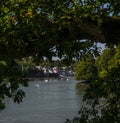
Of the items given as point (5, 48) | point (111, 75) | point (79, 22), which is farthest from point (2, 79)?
point (111, 75)

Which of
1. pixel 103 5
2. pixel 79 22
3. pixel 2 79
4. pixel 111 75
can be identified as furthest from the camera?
pixel 111 75

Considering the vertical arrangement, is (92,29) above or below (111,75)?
above

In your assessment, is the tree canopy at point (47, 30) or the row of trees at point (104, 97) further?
the row of trees at point (104, 97)

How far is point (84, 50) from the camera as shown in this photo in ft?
19.9

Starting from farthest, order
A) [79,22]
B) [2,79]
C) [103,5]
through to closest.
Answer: [103,5], [79,22], [2,79]

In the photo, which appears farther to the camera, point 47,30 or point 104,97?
point 104,97

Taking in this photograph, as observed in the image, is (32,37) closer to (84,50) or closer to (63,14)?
(63,14)

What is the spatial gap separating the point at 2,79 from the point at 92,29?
4.95ft

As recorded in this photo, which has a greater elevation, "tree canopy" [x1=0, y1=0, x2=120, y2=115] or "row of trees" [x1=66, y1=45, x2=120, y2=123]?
"tree canopy" [x1=0, y1=0, x2=120, y2=115]

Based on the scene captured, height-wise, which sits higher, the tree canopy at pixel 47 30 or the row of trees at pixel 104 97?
the tree canopy at pixel 47 30

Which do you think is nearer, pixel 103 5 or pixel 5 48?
pixel 5 48

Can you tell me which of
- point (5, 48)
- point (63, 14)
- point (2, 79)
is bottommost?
point (2, 79)

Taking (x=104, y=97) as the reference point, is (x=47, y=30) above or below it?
above

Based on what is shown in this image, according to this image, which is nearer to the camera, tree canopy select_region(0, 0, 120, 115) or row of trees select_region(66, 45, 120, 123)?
tree canopy select_region(0, 0, 120, 115)
